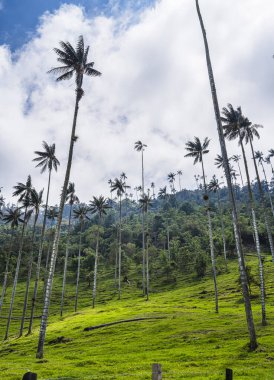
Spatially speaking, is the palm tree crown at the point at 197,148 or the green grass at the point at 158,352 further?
the palm tree crown at the point at 197,148

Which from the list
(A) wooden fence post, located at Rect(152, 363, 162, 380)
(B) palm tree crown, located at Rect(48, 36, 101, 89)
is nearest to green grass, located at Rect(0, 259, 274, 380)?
(A) wooden fence post, located at Rect(152, 363, 162, 380)

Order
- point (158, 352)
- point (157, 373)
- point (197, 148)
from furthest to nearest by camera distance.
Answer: point (197, 148) → point (158, 352) → point (157, 373)

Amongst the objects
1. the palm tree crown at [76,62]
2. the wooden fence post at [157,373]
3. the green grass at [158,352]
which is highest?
the palm tree crown at [76,62]

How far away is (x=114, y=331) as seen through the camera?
35.7m

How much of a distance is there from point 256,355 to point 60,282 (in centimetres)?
9176

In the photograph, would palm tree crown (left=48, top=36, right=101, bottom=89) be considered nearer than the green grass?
No

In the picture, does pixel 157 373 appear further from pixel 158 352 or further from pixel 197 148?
pixel 197 148

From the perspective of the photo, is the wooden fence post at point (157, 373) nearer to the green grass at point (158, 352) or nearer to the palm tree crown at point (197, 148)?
the green grass at point (158, 352)

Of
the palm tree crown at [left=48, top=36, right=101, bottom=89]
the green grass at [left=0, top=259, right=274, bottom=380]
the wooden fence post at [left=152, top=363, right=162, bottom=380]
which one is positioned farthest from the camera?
the palm tree crown at [left=48, top=36, right=101, bottom=89]

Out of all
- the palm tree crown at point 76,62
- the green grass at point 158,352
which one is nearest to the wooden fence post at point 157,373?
the green grass at point 158,352

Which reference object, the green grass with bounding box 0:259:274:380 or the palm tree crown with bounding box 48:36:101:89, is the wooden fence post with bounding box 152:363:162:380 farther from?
the palm tree crown with bounding box 48:36:101:89

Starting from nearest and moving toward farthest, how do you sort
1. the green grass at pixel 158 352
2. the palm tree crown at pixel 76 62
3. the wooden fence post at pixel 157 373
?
1. the wooden fence post at pixel 157 373
2. the green grass at pixel 158 352
3. the palm tree crown at pixel 76 62

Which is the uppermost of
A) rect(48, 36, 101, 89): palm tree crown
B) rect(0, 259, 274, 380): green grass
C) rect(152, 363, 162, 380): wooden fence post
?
rect(48, 36, 101, 89): palm tree crown

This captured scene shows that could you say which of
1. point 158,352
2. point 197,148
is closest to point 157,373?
point 158,352
